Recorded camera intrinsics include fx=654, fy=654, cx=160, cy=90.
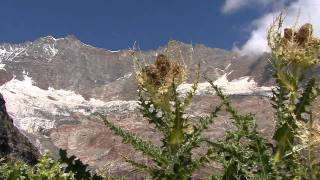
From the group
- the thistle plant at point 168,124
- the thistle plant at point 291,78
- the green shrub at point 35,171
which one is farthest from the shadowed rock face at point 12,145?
the green shrub at point 35,171

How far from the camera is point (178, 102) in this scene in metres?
3.51

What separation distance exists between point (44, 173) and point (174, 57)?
4.90 feet

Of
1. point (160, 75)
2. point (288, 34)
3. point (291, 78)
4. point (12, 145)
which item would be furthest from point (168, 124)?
point (12, 145)

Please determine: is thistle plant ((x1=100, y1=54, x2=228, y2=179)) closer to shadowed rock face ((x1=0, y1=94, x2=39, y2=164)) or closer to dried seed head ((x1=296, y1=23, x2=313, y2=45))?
dried seed head ((x1=296, y1=23, x2=313, y2=45))

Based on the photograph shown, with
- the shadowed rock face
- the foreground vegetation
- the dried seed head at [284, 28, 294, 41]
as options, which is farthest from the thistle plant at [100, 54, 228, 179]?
the shadowed rock face

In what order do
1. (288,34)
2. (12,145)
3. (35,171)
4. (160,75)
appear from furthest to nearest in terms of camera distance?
(12,145), (288,34), (160,75), (35,171)

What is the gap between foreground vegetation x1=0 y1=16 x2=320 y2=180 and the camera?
10.3ft

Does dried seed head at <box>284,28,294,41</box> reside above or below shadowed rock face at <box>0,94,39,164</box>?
below

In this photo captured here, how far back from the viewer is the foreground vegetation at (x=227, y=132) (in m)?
3.15

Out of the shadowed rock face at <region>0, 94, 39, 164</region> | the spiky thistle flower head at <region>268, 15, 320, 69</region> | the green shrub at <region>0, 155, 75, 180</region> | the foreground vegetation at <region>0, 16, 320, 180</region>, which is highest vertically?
the shadowed rock face at <region>0, 94, 39, 164</region>

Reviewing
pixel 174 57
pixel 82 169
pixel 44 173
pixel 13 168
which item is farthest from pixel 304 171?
pixel 174 57

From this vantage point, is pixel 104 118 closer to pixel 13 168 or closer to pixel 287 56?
pixel 13 168

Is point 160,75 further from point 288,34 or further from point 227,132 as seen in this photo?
point 288,34

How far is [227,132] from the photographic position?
3.59m
